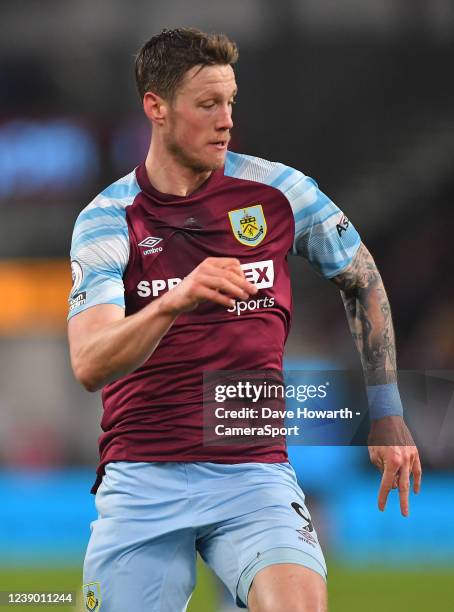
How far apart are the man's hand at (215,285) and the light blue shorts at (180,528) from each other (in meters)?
0.55

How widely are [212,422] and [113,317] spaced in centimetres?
33

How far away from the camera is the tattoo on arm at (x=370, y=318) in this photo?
2.82m

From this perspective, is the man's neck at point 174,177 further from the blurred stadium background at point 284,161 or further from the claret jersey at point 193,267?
the blurred stadium background at point 284,161

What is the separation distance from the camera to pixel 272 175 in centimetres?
274

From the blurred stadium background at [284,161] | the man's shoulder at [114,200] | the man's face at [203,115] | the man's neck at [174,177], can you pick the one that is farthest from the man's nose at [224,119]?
the blurred stadium background at [284,161]

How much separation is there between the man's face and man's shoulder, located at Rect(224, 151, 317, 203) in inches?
3.0

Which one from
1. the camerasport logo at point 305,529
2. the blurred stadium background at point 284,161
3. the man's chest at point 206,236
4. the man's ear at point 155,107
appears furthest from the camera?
the blurred stadium background at point 284,161

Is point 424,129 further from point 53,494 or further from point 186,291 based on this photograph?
point 186,291

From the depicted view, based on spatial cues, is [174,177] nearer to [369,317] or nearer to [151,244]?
[151,244]

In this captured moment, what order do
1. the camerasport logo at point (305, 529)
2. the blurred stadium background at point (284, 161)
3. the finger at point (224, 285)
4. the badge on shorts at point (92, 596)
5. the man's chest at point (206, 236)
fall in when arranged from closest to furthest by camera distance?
the finger at point (224, 285), the camerasport logo at point (305, 529), the badge on shorts at point (92, 596), the man's chest at point (206, 236), the blurred stadium background at point (284, 161)

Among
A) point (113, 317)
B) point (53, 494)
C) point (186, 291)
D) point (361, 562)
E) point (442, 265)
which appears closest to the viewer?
point (186, 291)

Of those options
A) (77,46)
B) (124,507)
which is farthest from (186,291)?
(77,46)

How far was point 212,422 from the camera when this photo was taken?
8.35 feet

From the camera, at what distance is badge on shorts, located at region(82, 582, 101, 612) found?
8.30 feet
